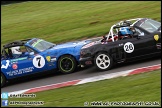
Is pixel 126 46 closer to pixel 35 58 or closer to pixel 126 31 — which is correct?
pixel 126 31

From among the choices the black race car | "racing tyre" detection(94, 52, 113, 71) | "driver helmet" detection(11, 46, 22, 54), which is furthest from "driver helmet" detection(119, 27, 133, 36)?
"driver helmet" detection(11, 46, 22, 54)

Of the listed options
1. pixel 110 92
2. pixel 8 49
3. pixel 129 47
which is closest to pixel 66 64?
pixel 8 49

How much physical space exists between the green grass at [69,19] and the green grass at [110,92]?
7.71m

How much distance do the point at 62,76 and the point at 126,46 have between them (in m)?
2.37

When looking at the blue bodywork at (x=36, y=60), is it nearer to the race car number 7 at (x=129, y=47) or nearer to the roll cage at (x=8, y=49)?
the roll cage at (x=8, y=49)

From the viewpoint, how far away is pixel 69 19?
2312 cm

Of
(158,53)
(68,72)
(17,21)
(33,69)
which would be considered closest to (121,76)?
(158,53)

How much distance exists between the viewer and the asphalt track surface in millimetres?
11156

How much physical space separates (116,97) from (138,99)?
2.10 feet

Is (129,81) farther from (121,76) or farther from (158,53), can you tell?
(158,53)

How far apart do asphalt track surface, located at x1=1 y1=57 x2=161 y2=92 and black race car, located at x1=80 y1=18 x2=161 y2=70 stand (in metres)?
0.24

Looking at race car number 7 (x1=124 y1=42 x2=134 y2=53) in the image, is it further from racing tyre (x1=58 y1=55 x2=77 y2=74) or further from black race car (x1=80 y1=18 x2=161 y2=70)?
racing tyre (x1=58 y1=55 x2=77 y2=74)

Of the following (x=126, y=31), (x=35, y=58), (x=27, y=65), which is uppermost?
(x=126, y=31)

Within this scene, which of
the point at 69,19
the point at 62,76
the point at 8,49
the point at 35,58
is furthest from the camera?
the point at 69,19
